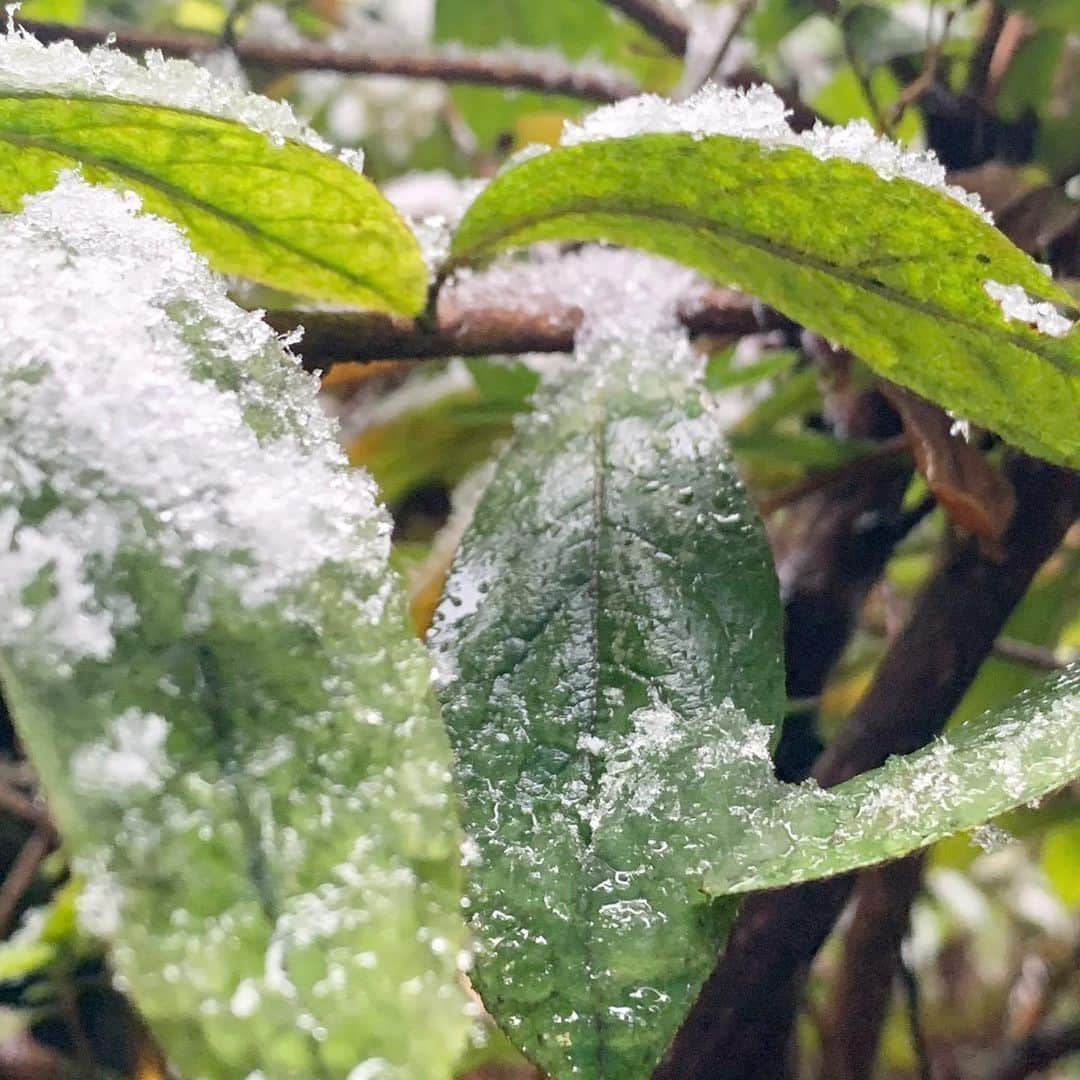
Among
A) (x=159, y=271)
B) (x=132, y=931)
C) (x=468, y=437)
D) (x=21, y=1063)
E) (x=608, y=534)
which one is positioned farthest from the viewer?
(x=21, y=1063)

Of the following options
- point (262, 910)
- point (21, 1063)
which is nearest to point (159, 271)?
point (262, 910)

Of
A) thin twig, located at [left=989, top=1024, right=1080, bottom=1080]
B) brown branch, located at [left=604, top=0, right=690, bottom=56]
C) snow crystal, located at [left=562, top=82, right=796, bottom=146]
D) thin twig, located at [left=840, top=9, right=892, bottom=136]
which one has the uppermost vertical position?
snow crystal, located at [left=562, top=82, right=796, bottom=146]

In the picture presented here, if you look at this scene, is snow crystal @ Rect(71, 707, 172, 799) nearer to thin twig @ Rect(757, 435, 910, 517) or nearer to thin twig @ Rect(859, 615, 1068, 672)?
thin twig @ Rect(757, 435, 910, 517)

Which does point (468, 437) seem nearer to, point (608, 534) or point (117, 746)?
point (608, 534)

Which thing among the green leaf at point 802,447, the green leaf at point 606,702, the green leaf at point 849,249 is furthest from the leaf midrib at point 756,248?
the green leaf at point 802,447

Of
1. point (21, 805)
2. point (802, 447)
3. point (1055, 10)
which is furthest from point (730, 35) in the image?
point (21, 805)

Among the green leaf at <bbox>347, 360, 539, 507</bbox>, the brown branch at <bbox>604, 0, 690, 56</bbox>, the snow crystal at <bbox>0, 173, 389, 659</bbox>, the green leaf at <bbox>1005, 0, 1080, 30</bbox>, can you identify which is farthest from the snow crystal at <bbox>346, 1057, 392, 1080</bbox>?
the brown branch at <bbox>604, 0, 690, 56</bbox>
